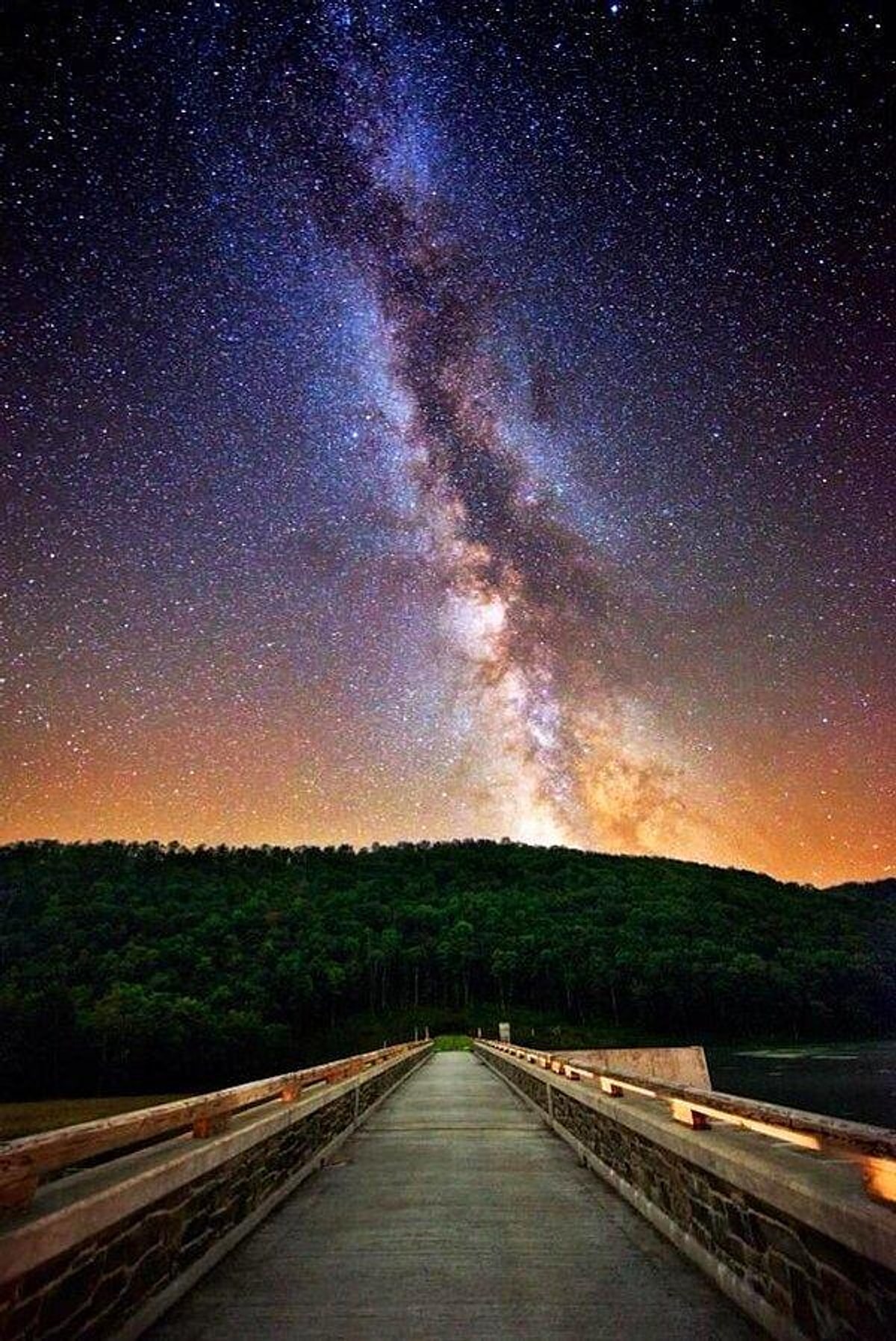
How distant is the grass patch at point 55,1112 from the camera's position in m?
48.9

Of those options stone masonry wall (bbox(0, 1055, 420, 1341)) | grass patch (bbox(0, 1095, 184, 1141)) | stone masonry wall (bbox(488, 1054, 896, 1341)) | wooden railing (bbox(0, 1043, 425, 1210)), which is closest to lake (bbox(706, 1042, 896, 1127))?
stone masonry wall (bbox(488, 1054, 896, 1341))

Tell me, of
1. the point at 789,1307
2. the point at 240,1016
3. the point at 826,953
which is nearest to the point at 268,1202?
the point at 789,1307

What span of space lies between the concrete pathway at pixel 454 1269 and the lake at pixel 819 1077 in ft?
53.9

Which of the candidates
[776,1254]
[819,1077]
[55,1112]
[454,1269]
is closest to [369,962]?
[55,1112]

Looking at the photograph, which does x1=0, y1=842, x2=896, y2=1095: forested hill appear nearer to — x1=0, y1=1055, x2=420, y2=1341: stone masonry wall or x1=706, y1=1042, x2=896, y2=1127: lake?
x1=706, y1=1042, x2=896, y2=1127: lake

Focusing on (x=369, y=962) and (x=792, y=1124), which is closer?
(x=792, y=1124)

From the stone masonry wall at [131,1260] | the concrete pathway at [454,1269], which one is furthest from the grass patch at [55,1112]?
the stone masonry wall at [131,1260]

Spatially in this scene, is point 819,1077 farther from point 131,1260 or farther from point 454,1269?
point 131,1260

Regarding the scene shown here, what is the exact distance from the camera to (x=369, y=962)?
124312 mm

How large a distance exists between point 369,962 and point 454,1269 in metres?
129

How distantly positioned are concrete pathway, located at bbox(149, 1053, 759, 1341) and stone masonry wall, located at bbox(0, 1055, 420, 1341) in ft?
0.68

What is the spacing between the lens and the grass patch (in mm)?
48906

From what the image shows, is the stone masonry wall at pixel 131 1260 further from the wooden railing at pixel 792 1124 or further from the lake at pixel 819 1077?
the lake at pixel 819 1077

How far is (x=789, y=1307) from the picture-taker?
11.2 ft
